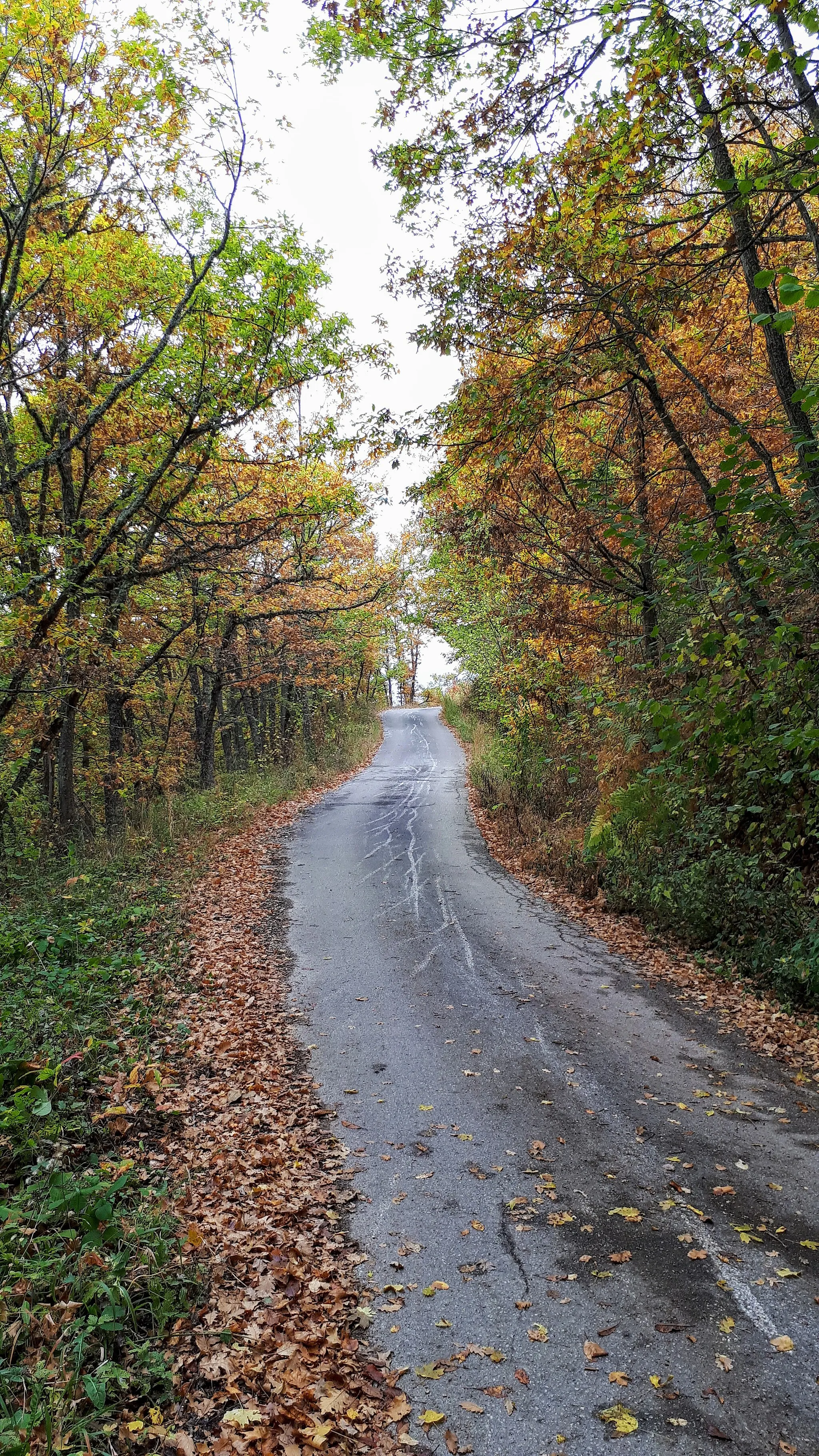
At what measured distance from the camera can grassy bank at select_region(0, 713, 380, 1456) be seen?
2773 millimetres

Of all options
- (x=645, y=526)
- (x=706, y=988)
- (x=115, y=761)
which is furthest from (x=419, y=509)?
(x=706, y=988)

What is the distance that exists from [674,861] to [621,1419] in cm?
620

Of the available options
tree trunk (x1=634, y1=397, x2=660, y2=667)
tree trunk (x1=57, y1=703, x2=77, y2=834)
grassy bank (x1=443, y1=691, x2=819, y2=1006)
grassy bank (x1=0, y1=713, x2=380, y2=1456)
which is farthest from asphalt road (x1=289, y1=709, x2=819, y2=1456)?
tree trunk (x1=57, y1=703, x2=77, y2=834)

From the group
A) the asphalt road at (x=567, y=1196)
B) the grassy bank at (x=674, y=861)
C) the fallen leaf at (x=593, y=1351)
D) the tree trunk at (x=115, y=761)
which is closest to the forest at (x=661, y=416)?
the grassy bank at (x=674, y=861)

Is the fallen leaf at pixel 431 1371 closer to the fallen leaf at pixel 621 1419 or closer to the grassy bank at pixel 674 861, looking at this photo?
the fallen leaf at pixel 621 1419

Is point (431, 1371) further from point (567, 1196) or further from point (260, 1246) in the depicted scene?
point (567, 1196)

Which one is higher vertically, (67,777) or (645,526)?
(645,526)

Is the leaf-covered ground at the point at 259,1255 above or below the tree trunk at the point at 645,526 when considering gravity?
below

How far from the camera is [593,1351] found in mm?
3062

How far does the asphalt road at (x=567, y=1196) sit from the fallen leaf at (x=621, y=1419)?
0.02 m

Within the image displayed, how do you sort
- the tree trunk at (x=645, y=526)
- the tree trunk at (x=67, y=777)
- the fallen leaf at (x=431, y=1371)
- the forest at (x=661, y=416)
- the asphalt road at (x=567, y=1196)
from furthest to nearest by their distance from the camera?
the tree trunk at (x=67, y=777), the tree trunk at (x=645, y=526), the forest at (x=661, y=416), the fallen leaf at (x=431, y=1371), the asphalt road at (x=567, y=1196)

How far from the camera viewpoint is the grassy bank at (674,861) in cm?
661

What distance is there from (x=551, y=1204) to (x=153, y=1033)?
3.41 metres

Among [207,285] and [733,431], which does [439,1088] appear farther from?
[207,285]
